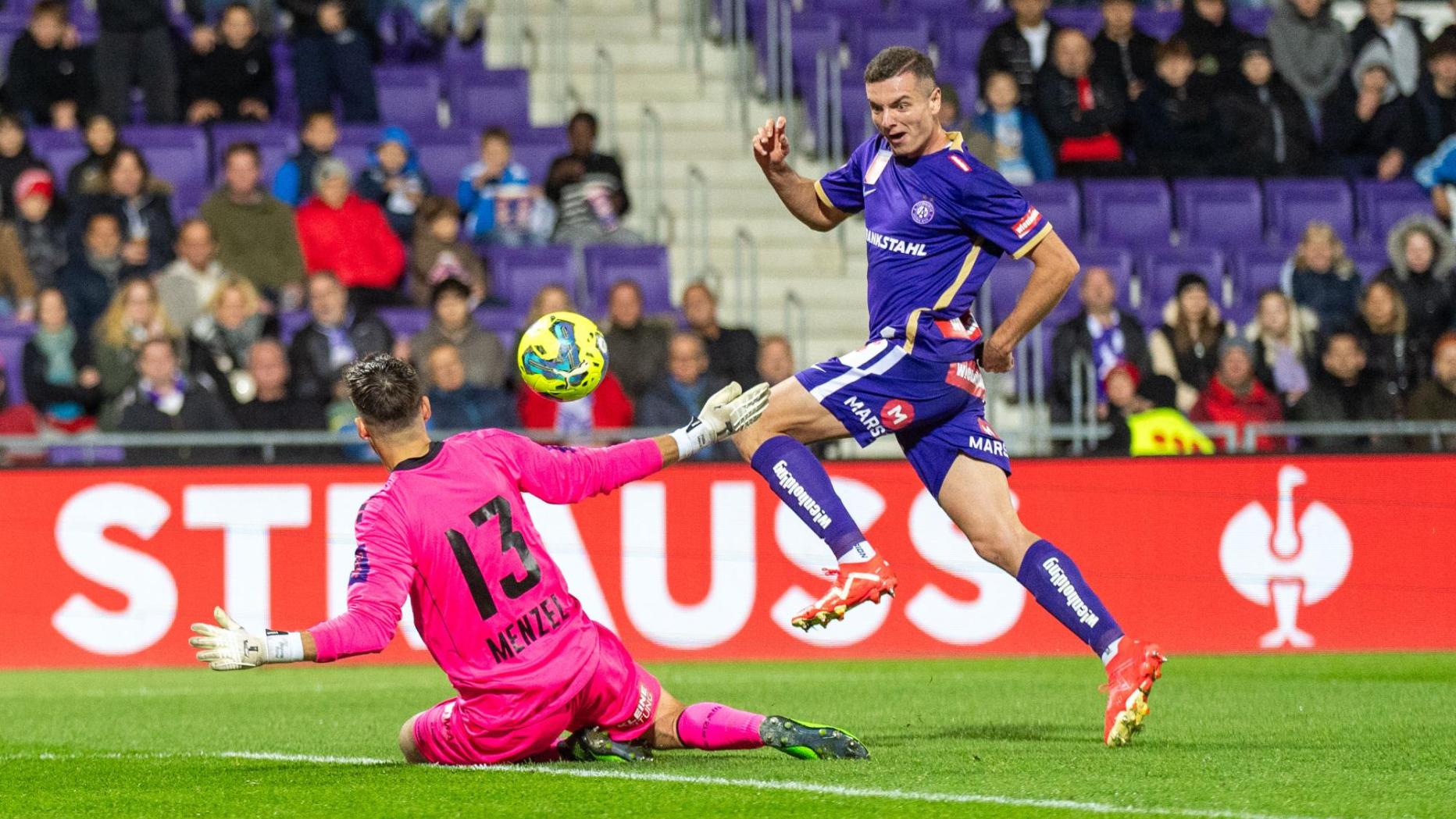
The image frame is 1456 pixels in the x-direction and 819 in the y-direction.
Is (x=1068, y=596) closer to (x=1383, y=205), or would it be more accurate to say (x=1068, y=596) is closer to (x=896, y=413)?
(x=896, y=413)

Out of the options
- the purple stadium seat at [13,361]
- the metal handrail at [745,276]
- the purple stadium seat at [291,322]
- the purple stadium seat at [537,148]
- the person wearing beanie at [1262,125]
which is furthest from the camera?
the person wearing beanie at [1262,125]

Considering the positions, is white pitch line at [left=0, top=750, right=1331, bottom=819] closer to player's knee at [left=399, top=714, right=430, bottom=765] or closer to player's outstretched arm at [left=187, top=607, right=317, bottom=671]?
player's knee at [left=399, top=714, right=430, bottom=765]

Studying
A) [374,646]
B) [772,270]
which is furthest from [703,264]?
[374,646]

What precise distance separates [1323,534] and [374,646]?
8.42 metres

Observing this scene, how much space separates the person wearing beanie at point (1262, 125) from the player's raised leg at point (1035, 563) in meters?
10.9

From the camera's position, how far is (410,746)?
22.7 ft

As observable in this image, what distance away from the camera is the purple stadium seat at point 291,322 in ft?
47.8

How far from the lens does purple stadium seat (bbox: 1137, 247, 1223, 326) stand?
16.6 metres

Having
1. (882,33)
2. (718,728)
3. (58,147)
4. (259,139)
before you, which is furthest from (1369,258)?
(718,728)

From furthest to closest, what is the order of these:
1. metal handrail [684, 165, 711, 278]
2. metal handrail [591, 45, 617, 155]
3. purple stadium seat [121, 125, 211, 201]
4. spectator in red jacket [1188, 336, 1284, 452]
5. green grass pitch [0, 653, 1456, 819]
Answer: metal handrail [591, 45, 617, 155]
metal handrail [684, 165, 711, 278]
purple stadium seat [121, 125, 211, 201]
spectator in red jacket [1188, 336, 1284, 452]
green grass pitch [0, 653, 1456, 819]

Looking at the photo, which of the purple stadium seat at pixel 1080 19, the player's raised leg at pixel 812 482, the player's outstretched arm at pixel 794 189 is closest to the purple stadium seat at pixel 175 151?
the purple stadium seat at pixel 1080 19

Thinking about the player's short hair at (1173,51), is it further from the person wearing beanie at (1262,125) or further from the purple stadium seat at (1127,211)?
the purple stadium seat at (1127,211)

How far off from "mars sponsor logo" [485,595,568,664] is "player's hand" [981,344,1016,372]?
1949 mm

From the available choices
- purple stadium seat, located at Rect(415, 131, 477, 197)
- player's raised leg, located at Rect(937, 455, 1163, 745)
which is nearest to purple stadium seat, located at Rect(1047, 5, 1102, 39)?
purple stadium seat, located at Rect(415, 131, 477, 197)
